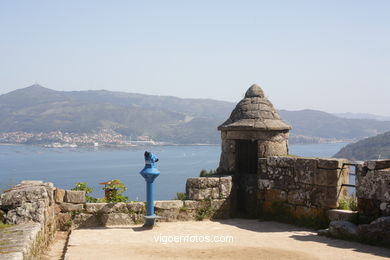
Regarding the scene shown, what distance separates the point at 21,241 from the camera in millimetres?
5258

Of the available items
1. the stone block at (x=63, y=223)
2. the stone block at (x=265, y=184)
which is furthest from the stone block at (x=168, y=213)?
the stone block at (x=265, y=184)

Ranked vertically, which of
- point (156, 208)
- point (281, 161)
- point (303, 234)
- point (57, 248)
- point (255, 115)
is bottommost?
point (57, 248)

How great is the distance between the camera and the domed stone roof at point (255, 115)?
10.2 m

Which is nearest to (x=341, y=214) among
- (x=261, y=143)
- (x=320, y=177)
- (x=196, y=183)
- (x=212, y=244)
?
(x=320, y=177)

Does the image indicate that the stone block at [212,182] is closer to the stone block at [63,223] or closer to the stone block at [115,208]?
the stone block at [115,208]

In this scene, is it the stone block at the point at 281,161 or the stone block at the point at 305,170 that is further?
the stone block at the point at 281,161

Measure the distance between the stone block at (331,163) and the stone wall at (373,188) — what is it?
616 mm

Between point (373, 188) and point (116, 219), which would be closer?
point (373, 188)

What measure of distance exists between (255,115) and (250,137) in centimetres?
51

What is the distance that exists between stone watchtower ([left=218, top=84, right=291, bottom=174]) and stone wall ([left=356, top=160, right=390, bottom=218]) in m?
2.51

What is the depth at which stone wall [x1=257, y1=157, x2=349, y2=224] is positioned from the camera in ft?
28.2

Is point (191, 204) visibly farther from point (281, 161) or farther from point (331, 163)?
point (331, 163)

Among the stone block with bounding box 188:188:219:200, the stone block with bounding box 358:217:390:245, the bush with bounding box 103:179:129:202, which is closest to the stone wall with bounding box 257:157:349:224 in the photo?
the stone block with bounding box 188:188:219:200

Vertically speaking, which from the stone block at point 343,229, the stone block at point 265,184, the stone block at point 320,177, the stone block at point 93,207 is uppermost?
the stone block at point 320,177
